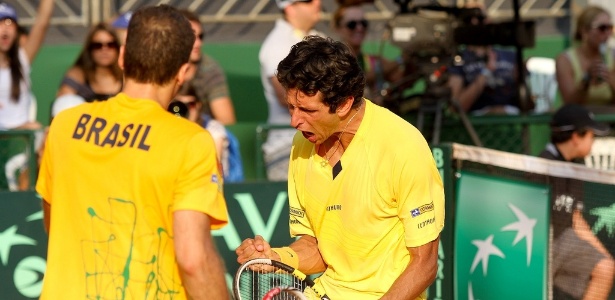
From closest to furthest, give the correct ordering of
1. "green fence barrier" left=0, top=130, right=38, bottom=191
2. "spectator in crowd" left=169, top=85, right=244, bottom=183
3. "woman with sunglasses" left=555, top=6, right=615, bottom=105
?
"spectator in crowd" left=169, top=85, right=244, bottom=183 < "green fence barrier" left=0, top=130, right=38, bottom=191 < "woman with sunglasses" left=555, top=6, right=615, bottom=105

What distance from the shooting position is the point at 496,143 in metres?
9.04

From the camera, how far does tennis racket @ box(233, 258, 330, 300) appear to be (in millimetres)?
4461

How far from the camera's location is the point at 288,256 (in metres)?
4.63

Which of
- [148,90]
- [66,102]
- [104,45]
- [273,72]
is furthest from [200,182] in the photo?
[273,72]

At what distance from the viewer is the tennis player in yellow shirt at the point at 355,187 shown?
436cm

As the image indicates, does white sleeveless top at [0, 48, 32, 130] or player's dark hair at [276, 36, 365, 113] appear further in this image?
white sleeveless top at [0, 48, 32, 130]

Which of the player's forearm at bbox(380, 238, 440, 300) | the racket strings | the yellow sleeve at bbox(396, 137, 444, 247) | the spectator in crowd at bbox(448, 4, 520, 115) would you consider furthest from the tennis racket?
the spectator in crowd at bbox(448, 4, 520, 115)

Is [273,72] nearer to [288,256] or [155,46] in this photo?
[288,256]

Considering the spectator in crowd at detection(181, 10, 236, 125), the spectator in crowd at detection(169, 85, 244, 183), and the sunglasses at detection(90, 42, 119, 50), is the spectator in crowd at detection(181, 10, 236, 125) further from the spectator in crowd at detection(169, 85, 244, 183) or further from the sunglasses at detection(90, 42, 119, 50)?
the sunglasses at detection(90, 42, 119, 50)

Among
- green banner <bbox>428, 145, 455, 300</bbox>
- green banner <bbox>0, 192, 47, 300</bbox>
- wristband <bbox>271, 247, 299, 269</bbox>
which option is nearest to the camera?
wristband <bbox>271, 247, 299, 269</bbox>

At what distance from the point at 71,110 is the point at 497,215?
321 centimetres

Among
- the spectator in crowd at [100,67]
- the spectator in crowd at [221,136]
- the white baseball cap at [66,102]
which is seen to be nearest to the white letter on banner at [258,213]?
the spectator in crowd at [221,136]

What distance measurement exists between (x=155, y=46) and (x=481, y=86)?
6539 mm

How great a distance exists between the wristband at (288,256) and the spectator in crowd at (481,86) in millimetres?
5483
